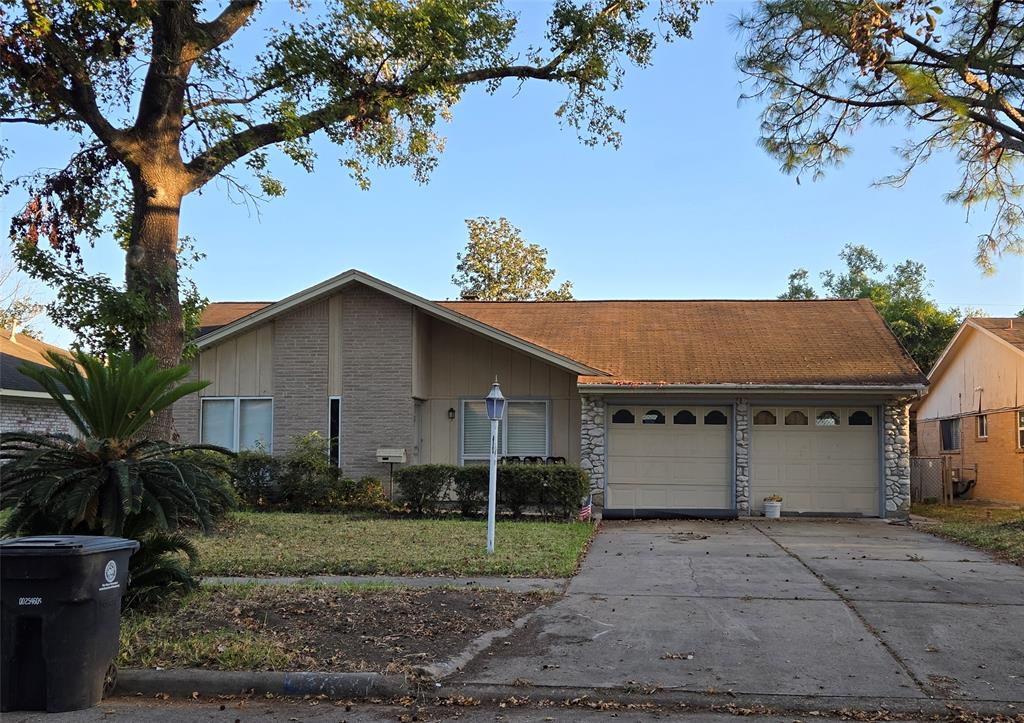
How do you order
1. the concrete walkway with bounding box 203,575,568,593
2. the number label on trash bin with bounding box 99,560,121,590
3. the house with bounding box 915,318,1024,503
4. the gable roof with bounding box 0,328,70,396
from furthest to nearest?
1. the house with bounding box 915,318,1024,503
2. the gable roof with bounding box 0,328,70,396
3. the concrete walkway with bounding box 203,575,568,593
4. the number label on trash bin with bounding box 99,560,121,590

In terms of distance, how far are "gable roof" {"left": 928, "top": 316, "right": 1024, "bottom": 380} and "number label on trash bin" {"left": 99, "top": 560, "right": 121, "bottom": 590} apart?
68.2ft

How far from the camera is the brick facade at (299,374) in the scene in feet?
56.9

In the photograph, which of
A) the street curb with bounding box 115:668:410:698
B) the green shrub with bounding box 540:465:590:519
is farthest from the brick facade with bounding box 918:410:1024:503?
the street curb with bounding box 115:668:410:698

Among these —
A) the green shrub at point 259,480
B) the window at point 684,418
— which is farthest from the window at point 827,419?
the green shrub at point 259,480

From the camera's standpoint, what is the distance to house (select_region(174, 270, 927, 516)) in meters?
16.7

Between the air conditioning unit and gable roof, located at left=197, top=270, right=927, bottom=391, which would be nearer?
gable roof, located at left=197, top=270, right=927, bottom=391

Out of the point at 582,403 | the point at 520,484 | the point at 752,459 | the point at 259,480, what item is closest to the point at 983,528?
the point at 752,459

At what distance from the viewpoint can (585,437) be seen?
1692cm

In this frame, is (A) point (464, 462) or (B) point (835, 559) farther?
(A) point (464, 462)

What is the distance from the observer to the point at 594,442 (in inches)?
666

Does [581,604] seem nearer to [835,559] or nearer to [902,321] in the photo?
[835,559]

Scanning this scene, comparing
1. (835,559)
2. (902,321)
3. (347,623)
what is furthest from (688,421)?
(902,321)

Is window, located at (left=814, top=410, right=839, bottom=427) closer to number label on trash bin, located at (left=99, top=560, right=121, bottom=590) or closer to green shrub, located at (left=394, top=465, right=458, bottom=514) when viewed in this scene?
green shrub, located at (left=394, top=465, right=458, bottom=514)

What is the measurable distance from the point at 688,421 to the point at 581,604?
29.6 ft
